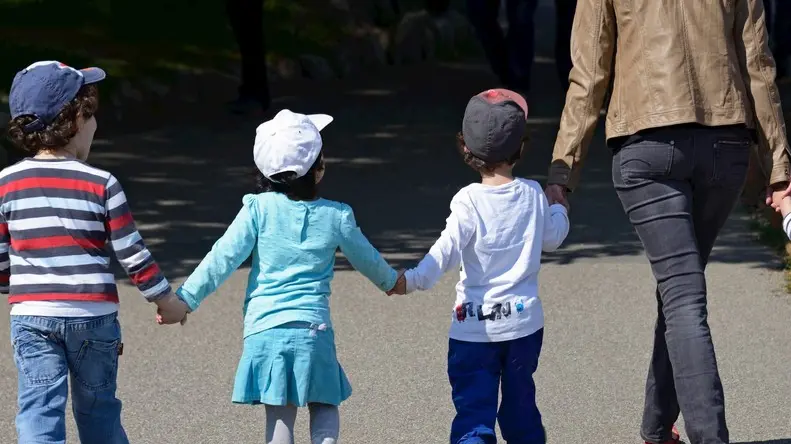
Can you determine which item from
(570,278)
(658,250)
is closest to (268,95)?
(570,278)

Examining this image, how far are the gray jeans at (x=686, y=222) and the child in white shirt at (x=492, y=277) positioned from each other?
0.31 m

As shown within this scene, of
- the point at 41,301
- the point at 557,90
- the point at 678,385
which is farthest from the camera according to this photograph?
the point at 557,90

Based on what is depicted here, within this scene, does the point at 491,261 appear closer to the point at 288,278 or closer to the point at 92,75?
the point at 288,278

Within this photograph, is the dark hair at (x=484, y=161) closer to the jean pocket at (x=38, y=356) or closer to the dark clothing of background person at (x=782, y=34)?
the jean pocket at (x=38, y=356)

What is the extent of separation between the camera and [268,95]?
1292 cm

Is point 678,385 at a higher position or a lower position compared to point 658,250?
lower

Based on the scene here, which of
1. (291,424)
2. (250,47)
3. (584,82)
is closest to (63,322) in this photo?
(291,424)

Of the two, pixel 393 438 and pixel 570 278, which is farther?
pixel 570 278

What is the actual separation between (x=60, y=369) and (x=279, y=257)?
683 millimetres

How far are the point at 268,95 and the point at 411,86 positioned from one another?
2.20 m

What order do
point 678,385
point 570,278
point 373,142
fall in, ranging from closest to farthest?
point 678,385
point 570,278
point 373,142

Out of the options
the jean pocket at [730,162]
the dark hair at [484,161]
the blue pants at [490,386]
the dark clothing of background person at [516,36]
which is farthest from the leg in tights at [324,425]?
the dark clothing of background person at [516,36]

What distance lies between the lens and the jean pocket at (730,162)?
14.4 feet

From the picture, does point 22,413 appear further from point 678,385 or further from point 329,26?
point 329,26
